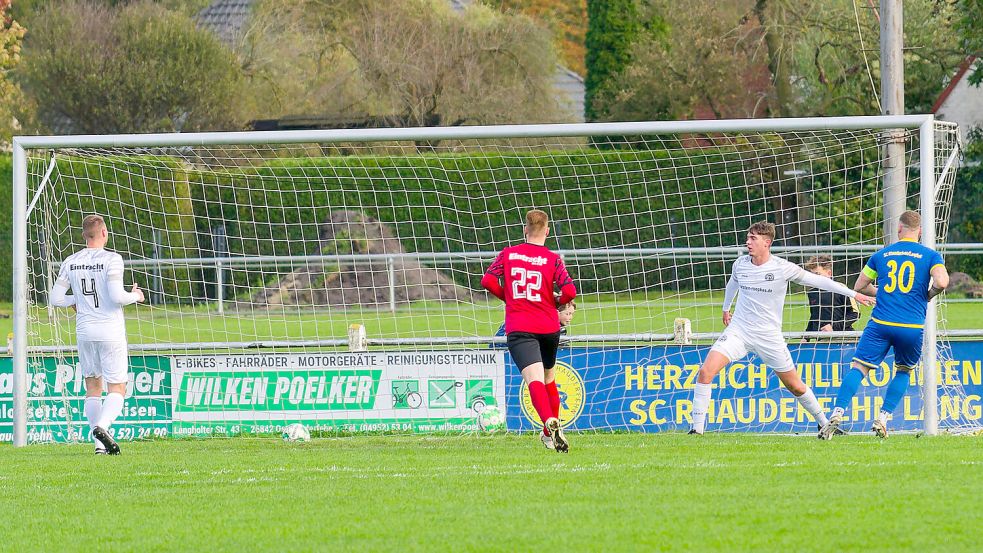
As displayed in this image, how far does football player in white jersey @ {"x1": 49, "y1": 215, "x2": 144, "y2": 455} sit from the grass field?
62cm

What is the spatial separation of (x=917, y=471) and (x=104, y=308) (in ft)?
20.8

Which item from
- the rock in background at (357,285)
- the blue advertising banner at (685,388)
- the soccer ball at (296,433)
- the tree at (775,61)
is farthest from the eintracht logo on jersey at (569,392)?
the tree at (775,61)

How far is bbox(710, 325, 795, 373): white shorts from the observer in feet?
34.2

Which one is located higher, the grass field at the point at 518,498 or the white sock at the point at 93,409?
the white sock at the point at 93,409

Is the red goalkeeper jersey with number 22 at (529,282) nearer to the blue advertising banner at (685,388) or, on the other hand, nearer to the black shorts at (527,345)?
the black shorts at (527,345)

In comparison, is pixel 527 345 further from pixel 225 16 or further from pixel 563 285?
pixel 225 16

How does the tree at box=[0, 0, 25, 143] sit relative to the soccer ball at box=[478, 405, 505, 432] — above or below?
above

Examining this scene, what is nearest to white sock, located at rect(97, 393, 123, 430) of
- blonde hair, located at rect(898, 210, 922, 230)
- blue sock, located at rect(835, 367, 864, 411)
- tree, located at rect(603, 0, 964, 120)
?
blue sock, located at rect(835, 367, 864, 411)

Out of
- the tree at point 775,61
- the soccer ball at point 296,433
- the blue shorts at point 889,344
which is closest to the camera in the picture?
the blue shorts at point 889,344

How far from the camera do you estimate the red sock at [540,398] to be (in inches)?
371

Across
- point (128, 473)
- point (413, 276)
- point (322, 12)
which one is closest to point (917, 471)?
point (128, 473)

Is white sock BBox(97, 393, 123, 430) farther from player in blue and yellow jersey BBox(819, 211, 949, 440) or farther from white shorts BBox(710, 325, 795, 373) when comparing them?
player in blue and yellow jersey BBox(819, 211, 949, 440)

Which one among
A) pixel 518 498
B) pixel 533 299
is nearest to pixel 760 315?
pixel 533 299

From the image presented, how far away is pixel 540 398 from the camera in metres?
9.41
